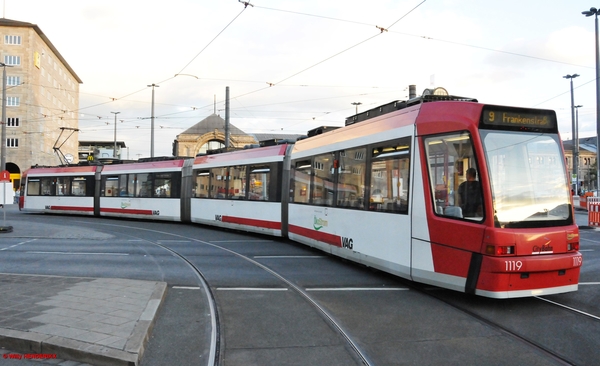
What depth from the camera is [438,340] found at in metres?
5.45

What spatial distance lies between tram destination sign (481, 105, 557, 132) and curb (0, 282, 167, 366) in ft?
16.7

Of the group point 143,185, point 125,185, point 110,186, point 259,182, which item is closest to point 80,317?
point 259,182

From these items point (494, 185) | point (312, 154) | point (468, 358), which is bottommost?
point (468, 358)

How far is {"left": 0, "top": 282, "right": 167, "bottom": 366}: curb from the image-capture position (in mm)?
4574

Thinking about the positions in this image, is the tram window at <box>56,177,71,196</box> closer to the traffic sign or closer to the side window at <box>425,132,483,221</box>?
the traffic sign

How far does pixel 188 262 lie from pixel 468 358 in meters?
7.52

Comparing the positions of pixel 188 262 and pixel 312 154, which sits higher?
pixel 312 154

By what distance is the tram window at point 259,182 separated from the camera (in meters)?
15.4


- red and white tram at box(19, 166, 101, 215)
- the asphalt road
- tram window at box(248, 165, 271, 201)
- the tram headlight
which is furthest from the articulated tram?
red and white tram at box(19, 166, 101, 215)

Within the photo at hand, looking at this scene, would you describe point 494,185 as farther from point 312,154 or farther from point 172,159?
point 172,159

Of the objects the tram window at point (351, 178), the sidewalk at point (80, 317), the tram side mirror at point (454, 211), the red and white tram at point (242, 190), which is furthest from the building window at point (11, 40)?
the tram side mirror at point (454, 211)

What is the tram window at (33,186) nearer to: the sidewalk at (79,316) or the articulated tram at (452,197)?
the sidewalk at (79,316)

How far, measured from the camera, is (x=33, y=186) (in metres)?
30.3

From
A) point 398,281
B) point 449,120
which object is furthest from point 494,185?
point 398,281
